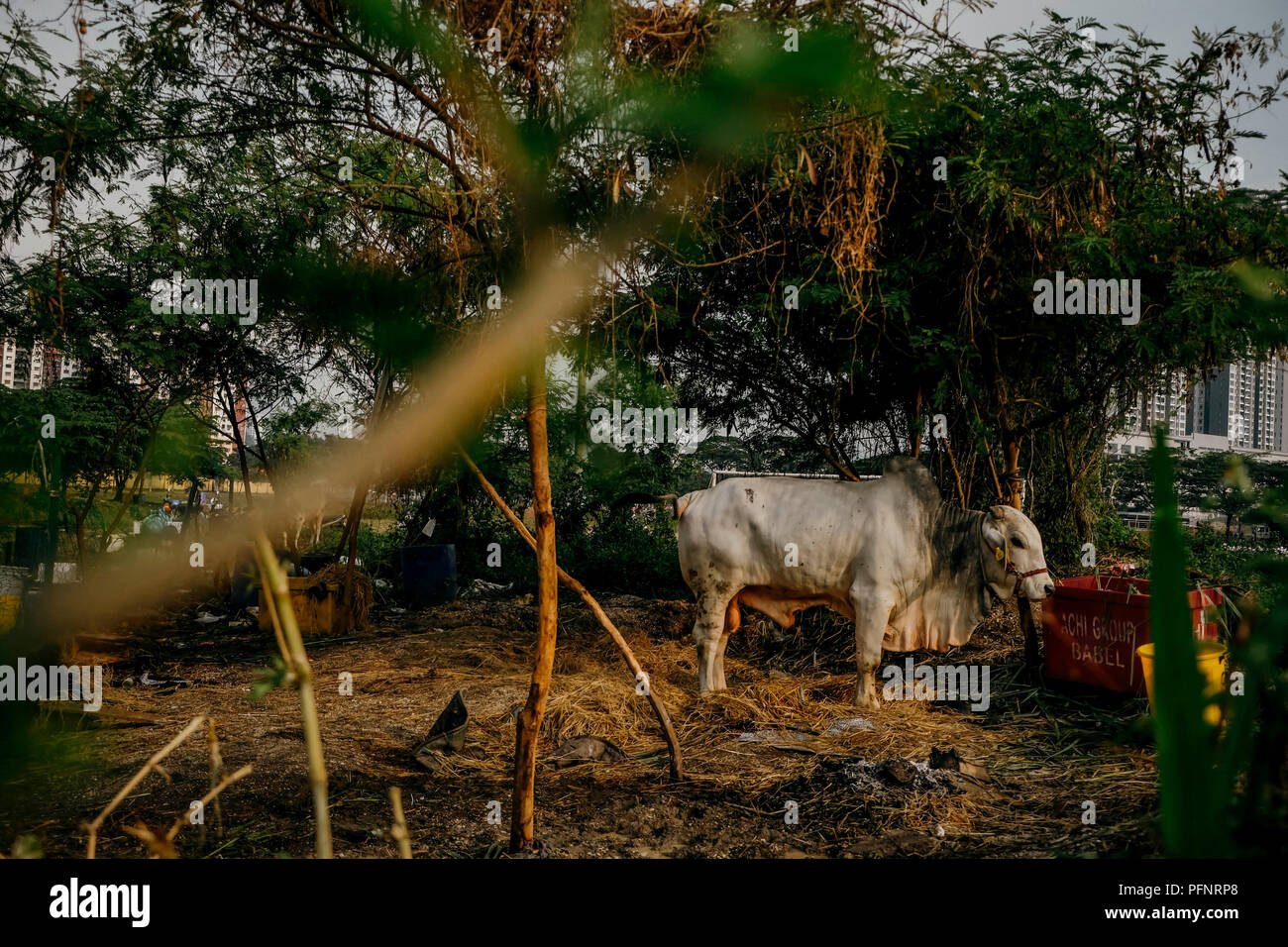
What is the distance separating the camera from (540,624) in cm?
279

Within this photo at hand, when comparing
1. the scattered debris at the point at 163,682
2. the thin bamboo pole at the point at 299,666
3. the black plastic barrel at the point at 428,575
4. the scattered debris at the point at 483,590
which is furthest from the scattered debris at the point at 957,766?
the scattered debris at the point at 483,590

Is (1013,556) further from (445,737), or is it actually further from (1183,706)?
(1183,706)

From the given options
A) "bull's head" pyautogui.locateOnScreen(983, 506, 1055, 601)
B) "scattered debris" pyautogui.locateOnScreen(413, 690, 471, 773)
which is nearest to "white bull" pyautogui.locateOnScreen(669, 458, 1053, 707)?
"bull's head" pyautogui.locateOnScreen(983, 506, 1055, 601)

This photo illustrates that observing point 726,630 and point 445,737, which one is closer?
point 445,737

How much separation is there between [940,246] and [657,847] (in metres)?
4.83

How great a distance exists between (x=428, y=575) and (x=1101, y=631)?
27.7ft

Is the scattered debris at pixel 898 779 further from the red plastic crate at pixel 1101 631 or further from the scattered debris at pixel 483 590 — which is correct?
the scattered debris at pixel 483 590

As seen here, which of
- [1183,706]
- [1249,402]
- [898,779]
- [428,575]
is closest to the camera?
[1183,706]

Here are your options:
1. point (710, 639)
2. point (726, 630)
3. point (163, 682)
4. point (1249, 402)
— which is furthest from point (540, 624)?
point (1249, 402)

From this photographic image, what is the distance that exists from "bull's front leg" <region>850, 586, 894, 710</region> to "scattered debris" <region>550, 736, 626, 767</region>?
6.97ft

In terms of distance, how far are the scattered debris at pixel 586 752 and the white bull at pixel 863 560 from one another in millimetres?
1654

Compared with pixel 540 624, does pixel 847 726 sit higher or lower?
lower
